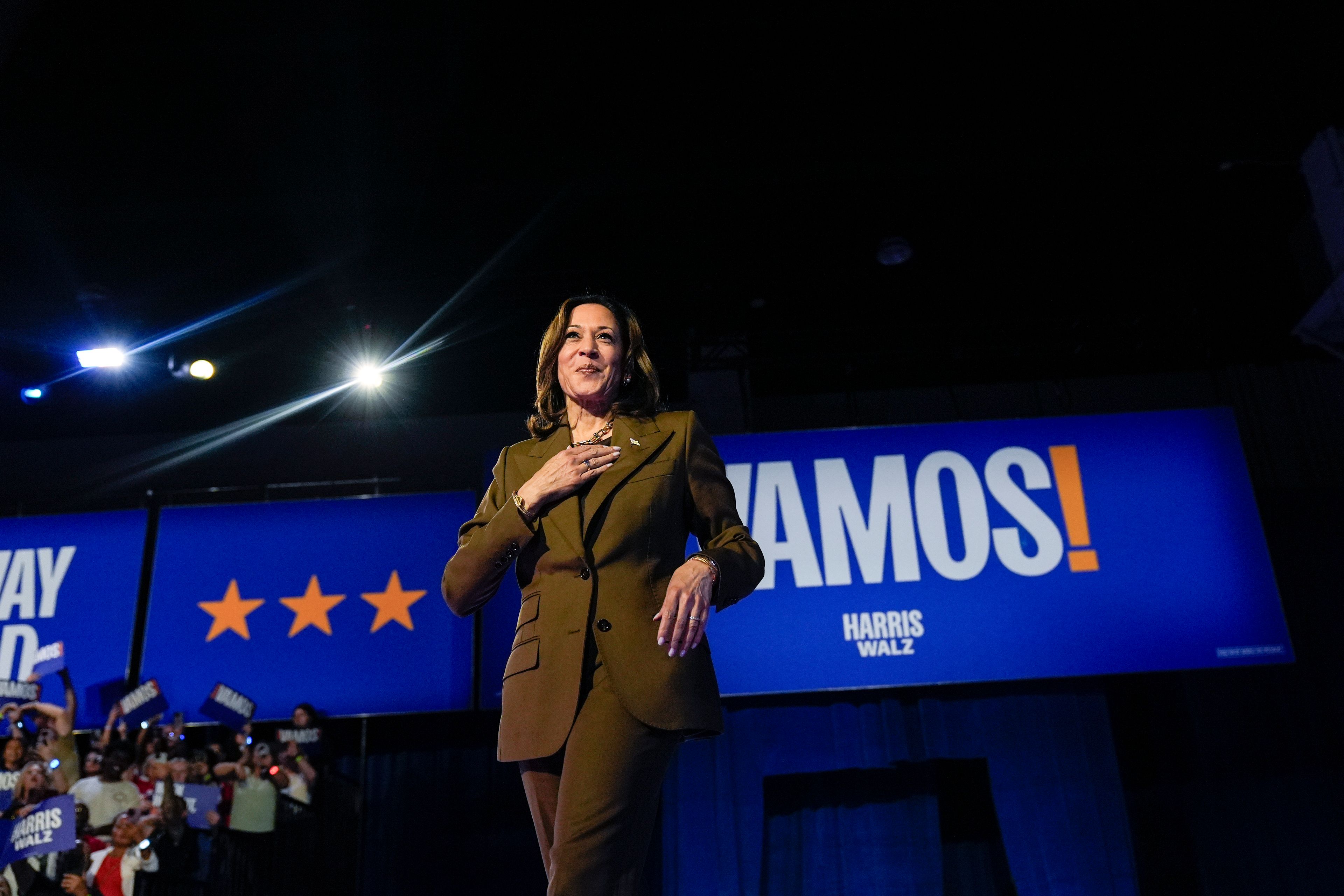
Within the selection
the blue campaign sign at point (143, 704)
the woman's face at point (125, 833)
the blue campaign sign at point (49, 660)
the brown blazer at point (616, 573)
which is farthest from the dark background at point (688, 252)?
the brown blazer at point (616, 573)

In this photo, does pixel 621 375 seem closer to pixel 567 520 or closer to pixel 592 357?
pixel 592 357

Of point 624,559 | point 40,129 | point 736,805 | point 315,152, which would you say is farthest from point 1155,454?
point 40,129

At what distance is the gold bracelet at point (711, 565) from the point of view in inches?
51.4

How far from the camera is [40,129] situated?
464 centimetres

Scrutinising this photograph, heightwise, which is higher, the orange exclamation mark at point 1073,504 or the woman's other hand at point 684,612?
the orange exclamation mark at point 1073,504

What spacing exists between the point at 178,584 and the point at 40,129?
2479 millimetres

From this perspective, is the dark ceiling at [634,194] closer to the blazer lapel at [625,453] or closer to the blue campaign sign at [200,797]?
the blue campaign sign at [200,797]

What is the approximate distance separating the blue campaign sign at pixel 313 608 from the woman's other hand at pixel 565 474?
4.58m

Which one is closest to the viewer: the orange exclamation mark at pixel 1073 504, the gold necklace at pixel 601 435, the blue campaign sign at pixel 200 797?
the gold necklace at pixel 601 435

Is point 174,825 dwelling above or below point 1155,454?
below

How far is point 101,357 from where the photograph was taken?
621 cm

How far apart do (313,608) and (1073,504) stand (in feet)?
13.5

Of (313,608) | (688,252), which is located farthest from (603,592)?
(313,608)

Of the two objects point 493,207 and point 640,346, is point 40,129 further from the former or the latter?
point 640,346
